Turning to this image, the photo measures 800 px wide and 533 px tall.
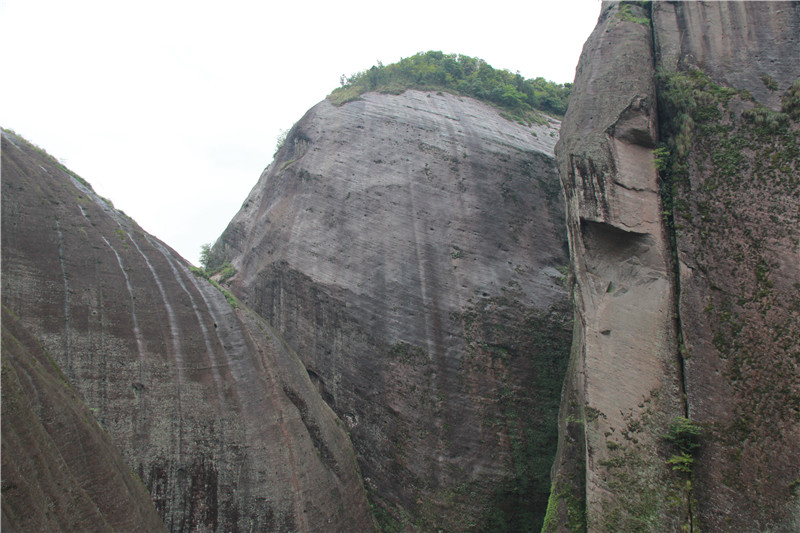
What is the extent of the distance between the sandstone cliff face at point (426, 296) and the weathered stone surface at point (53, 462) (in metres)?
8.00

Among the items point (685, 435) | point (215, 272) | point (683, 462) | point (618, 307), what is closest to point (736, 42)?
point (618, 307)

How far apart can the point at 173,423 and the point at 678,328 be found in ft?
41.1

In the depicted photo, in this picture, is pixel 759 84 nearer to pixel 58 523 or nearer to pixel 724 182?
pixel 724 182

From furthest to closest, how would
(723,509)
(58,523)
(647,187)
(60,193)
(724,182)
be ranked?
(60,193) < (647,187) < (724,182) < (723,509) < (58,523)

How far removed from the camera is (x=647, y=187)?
13664 mm

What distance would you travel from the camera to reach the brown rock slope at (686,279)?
35.7 feet

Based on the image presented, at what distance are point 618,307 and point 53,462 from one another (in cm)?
1184

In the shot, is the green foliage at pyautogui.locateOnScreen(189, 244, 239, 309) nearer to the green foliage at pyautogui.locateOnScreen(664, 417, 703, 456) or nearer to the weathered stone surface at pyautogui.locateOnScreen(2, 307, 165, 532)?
the weathered stone surface at pyautogui.locateOnScreen(2, 307, 165, 532)

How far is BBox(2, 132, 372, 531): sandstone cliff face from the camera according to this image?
13.0m

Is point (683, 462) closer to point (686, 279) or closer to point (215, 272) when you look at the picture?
point (686, 279)

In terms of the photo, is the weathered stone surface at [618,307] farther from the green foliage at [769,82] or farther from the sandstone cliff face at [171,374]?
the sandstone cliff face at [171,374]

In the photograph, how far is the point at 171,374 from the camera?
14062 mm

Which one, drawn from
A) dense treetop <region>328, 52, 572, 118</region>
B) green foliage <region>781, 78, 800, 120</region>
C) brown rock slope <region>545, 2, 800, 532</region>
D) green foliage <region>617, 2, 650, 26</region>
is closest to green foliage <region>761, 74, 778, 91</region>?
brown rock slope <region>545, 2, 800, 532</region>

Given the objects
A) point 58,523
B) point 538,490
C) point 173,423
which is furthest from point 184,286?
point 538,490
